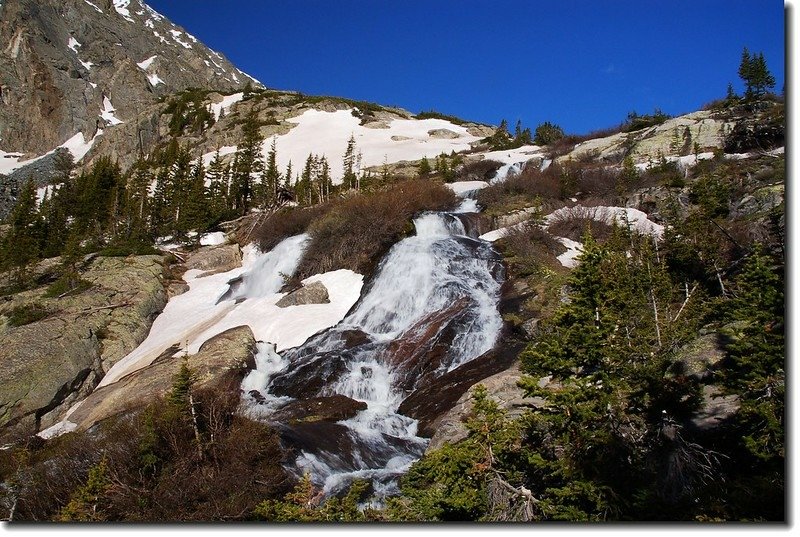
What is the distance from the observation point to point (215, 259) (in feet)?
120

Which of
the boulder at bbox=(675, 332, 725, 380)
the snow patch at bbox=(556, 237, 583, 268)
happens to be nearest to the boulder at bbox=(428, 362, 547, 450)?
the boulder at bbox=(675, 332, 725, 380)

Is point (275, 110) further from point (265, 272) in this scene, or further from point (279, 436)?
point (279, 436)

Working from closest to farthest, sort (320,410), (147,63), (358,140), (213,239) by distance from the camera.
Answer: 1. (320,410)
2. (213,239)
3. (358,140)
4. (147,63)

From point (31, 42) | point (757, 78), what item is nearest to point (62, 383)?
point (757, 78)

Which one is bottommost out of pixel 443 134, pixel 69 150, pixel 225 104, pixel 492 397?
pixel 492 397

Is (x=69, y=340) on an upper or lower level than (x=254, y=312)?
lower

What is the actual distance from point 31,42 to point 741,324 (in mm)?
133147

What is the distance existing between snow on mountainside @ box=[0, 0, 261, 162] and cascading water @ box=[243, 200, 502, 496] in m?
80.0

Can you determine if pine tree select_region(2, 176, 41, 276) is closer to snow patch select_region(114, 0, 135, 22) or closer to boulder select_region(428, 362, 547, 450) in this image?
boulder select_region(428, 362, 547, 450)

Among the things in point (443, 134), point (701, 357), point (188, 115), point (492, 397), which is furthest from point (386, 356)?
point (188, 115)

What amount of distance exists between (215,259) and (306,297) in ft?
53.9

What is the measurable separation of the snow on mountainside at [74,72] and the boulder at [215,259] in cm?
5873

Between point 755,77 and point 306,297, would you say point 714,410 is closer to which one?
point 306,297

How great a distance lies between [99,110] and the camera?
10381cm
